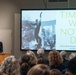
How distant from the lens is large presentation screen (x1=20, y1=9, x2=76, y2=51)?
916cm

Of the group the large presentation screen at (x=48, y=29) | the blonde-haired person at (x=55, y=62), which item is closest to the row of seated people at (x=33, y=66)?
the blonde-haired person at (x=55, y=62)

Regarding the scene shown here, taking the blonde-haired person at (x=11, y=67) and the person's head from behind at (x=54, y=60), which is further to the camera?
the person's head from behind at (x=54, y=60)

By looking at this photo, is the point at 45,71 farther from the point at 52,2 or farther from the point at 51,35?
the point at 52,2

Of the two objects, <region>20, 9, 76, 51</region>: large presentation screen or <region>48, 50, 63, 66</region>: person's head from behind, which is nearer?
<region>48, 50, 63, 66</region>: person's head from behind

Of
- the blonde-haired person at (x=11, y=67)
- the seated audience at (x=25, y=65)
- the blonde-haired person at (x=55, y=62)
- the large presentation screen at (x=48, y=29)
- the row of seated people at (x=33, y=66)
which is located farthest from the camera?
the large presentation screen at (x=48, y=29)

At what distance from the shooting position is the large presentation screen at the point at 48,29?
9.16 meters

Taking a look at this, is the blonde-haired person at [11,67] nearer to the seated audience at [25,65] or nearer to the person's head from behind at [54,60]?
the seated audience at [25,65]

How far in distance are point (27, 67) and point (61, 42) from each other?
5.92m

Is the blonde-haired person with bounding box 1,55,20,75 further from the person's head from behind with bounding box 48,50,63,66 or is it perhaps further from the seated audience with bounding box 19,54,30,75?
the person's head from behind with bounding box 48,50,63,66

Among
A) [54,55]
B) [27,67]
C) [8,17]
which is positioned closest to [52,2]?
[8,17]

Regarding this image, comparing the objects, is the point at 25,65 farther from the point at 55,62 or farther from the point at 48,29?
the point at 48,29

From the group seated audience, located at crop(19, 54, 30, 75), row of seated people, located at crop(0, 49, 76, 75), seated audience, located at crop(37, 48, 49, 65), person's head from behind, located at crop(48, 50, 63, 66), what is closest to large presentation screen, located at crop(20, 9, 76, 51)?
seated audience, located at crop(37, 48, 49, 65)

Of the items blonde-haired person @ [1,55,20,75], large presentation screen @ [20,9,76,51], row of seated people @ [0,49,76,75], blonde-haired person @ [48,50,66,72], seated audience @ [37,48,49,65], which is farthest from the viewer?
large presentation screen @ [20,9,76,51]

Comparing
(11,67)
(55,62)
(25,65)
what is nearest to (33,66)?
(11,67)
